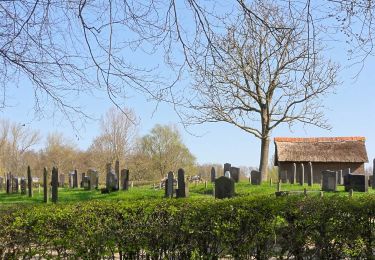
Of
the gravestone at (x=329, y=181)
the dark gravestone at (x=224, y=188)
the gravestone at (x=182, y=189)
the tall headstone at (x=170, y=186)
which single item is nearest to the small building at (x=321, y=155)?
the gravestone at (x=329, y=181)

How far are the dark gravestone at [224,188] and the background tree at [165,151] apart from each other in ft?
137

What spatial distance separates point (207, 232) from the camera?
27.5 ft

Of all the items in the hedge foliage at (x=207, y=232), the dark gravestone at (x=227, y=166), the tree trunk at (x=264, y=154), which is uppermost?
the tree trunk at (x=264, y=154)

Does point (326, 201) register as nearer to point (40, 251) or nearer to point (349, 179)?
point (40, 251)

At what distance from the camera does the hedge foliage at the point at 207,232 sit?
823 centimetres

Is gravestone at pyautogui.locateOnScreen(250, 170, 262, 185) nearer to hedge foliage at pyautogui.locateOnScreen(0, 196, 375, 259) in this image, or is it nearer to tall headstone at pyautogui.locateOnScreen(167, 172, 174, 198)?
tall headstone at pyautogui.locateOnScreen(167, 172, 174, 198)

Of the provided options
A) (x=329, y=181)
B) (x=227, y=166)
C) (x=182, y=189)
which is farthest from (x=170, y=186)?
(x=227, y=166)

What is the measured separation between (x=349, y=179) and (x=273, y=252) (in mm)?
17196

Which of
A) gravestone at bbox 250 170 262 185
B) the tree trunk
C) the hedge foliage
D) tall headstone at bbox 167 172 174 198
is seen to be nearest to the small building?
the tree trunk

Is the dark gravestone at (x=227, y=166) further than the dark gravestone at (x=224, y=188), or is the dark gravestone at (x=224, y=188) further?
the dark gravestone at (x=227, y=166)

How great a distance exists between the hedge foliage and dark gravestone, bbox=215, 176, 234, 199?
886cm

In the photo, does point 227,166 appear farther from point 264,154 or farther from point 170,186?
point 170,186

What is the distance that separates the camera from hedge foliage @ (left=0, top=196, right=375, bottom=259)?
8.23 metres

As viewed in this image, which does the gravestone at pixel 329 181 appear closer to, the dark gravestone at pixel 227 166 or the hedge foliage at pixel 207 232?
the dark gravestone at pixel 227 166
